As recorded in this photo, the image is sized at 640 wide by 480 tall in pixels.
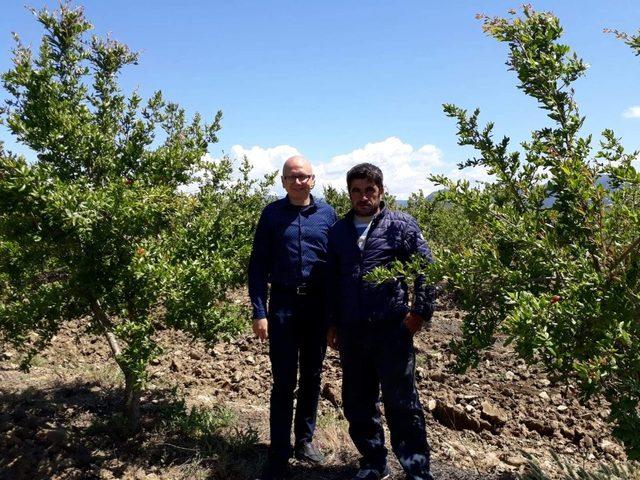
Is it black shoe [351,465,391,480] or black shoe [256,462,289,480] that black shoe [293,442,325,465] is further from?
black shoe [351,465,391,480]

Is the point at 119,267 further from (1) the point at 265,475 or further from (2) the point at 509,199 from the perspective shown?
(2) the point at 509,199

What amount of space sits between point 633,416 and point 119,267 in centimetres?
347

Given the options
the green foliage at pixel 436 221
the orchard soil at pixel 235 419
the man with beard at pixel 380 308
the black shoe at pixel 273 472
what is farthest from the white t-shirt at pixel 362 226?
the green foliage at pixel 436 221

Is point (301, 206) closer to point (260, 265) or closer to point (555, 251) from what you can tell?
point (260, 265)

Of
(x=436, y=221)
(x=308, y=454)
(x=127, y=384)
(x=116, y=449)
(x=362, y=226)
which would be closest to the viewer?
(x=362, y=226)

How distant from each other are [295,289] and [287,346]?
0.40m

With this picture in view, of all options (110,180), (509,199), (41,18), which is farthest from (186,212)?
(509,199)

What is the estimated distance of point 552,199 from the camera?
9.68ft

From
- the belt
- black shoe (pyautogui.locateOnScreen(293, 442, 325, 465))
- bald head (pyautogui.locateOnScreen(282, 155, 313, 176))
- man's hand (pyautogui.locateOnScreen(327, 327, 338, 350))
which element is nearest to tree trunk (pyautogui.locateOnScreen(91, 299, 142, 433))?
black shoe (pyautogui.locateOnScreen(293, 442, 325, 465))

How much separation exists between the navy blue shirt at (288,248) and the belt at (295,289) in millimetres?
22

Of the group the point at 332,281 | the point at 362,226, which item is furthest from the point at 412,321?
the point at 362,226

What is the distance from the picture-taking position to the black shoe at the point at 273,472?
3619mm

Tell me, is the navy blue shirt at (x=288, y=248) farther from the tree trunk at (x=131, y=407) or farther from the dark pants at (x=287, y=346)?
the tree trunk at (x=131, y=407)

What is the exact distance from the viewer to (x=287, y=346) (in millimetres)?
3666
